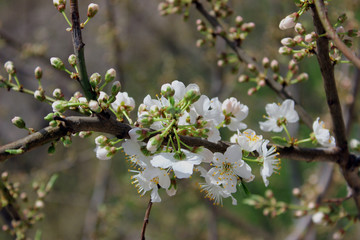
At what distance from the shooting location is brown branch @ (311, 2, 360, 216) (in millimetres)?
834

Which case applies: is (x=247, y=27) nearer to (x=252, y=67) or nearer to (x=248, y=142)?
(x=252, y=67)

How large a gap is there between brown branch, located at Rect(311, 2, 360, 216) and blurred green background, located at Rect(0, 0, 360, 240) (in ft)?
3.46

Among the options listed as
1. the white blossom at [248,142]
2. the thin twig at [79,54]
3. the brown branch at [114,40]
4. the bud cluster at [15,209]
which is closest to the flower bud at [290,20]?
the white blossom at [248,142]

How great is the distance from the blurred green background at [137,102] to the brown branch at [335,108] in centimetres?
105

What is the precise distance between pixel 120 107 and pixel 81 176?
4.32m

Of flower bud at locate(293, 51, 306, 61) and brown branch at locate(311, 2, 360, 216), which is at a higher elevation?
flower bud at locate(293, 51, 306, 61)

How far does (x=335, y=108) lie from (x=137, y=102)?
3237 millimetres

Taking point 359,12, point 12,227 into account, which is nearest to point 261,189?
point 359,12

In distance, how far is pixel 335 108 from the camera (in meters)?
0.97

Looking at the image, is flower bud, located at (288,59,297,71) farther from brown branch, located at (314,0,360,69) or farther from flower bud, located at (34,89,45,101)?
flower bud, located at (34,89,45,101)

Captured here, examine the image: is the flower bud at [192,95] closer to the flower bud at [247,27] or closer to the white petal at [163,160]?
the white petal at [163,160]

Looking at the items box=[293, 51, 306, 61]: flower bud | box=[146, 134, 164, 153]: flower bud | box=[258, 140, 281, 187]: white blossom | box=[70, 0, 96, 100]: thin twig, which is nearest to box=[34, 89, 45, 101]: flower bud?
box=[70, 0, 96, 100]: thin twig

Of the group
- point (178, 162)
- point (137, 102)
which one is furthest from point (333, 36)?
point (137, 102)

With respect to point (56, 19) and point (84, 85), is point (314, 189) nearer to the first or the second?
point (84, 85)
